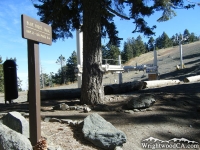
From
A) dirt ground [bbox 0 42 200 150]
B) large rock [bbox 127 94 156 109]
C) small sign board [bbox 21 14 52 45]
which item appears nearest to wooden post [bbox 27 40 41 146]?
small sign board [bbox 21 14 52 45]

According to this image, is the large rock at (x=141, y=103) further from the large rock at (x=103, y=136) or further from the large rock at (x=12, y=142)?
the large rock at (x=12, y=142)

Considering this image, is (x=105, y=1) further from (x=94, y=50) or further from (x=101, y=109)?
(x=101, y=109)

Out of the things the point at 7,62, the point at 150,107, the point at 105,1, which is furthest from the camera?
the point at 7,62

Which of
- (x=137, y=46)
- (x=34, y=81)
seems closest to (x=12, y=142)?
A: (x=34, y=81)

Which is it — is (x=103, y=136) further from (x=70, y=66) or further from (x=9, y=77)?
(x=70, y=66)

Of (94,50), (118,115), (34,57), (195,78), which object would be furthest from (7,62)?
(195,78)

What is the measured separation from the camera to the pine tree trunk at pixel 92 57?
7320 mm

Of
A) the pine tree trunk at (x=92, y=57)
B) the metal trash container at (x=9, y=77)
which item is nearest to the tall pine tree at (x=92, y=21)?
the pine tree trunk at (x=92, y=57)

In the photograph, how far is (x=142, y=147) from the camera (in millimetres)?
4402

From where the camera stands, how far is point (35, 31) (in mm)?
3574

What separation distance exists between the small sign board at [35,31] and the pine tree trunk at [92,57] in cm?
343

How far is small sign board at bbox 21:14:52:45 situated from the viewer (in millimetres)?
3299

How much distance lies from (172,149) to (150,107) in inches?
86.6

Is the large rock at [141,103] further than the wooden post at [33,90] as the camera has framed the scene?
Yes
